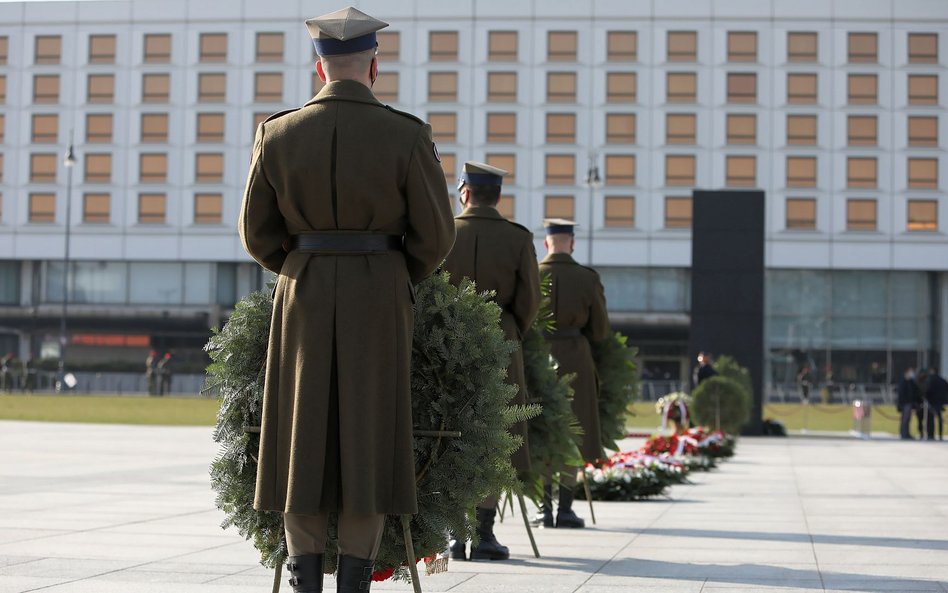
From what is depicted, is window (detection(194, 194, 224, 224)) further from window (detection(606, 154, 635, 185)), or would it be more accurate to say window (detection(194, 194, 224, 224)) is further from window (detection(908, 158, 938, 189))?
window (detection(908, 158, 938, 189))

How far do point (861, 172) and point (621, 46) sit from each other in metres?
13.7

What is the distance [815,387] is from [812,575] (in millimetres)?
63216

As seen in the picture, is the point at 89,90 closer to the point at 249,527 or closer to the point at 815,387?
the point at 815,387

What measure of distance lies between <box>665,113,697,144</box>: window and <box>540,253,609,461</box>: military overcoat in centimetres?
5910

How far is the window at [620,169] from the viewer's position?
70125 millimetres

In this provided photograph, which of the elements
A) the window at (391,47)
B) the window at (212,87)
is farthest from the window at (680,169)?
the window at (212,87)

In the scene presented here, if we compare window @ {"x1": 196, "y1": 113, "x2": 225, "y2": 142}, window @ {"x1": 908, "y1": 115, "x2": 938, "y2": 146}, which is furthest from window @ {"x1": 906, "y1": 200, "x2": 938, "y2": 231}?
window @ {"x1": 196, "y1": 113, "x2": 225, "y2": 142}

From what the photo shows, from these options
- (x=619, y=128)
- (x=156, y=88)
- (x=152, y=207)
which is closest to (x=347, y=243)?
(x=619, y=128)

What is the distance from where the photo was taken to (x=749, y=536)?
36.1 feet

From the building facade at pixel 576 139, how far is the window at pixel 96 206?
0.13 metres

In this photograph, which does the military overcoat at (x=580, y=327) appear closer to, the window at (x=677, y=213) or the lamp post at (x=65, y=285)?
the lamp post at (x=65, y=285)

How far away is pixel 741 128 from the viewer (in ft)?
227

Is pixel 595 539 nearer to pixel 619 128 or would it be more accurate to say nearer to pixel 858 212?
pixel 619 128

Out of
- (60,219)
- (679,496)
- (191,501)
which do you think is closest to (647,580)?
(191,501)
